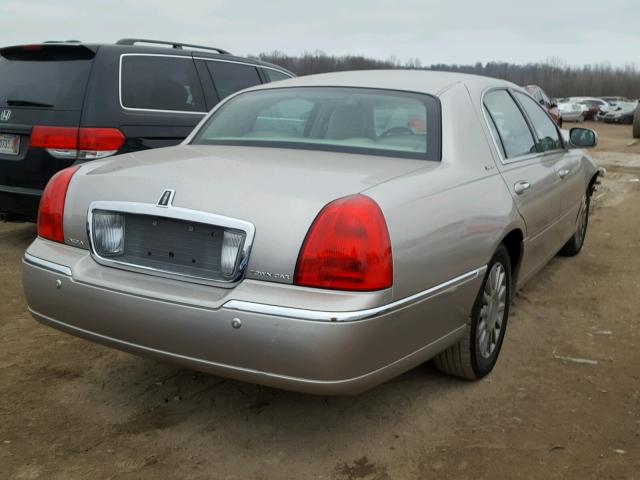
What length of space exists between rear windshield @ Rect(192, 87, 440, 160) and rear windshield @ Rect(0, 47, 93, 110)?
6.48 ft

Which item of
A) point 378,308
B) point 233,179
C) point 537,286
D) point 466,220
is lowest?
point 537,286

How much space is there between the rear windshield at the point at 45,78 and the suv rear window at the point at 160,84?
1.09ft

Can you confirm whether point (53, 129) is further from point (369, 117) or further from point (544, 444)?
point (544, 444)

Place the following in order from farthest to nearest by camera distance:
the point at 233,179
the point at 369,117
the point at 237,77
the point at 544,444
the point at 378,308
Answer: the point at 237,77 → the point at 369,117 → the point at 544,444 → the point at 233,179 → the point at 378,308

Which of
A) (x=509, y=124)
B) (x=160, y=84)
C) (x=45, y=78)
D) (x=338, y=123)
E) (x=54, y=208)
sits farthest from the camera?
(x=160, y=84)

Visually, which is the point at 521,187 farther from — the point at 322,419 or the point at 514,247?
the point at 322,419

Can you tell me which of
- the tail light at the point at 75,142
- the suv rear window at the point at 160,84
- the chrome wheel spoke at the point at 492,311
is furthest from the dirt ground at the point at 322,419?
the suv rear window at the point at 160,84

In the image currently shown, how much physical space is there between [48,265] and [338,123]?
148 cm

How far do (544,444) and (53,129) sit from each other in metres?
4.07

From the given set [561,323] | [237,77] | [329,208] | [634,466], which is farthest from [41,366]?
[237,77]

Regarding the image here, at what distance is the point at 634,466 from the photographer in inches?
101

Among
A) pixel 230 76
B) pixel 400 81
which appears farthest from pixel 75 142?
pixel 400 81

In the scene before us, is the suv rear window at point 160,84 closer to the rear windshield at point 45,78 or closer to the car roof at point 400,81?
the rear windshield at point 45,78

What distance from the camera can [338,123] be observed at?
3260 mm
